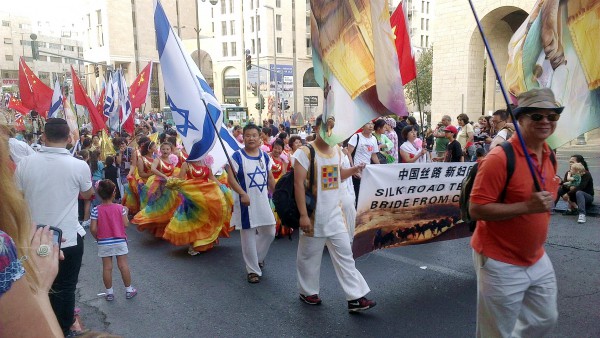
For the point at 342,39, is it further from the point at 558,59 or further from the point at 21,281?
the point at 21,281

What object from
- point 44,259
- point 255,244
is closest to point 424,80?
point 255,244

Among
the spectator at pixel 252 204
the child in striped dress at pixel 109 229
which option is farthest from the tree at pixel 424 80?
the child in striped dress at pixel 109 229

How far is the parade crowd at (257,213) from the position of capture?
1.48 metres

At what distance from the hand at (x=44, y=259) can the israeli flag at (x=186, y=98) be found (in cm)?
354

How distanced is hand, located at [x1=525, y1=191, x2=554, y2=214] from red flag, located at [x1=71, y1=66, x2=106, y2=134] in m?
10.4

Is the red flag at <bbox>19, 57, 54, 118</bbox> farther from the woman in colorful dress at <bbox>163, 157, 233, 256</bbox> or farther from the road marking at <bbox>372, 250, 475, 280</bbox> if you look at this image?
the road marking at <bbox>372, 250, 475, 280</bbox>

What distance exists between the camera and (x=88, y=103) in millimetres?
Result: 10859

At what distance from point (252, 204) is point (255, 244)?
0.46 m

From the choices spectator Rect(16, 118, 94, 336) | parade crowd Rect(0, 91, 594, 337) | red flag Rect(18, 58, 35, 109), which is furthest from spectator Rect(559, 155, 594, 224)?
red flag Rect(18, 58, 35, 109)

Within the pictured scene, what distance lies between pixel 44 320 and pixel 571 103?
148 inches

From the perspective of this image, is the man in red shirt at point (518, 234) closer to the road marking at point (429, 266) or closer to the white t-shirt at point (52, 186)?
the road marking at point (429, 266)

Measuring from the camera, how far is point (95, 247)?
7109 millimetres

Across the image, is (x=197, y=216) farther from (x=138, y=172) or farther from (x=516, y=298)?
(x=516, y=298)

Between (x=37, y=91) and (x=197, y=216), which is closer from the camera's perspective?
(x=197, y=216)
